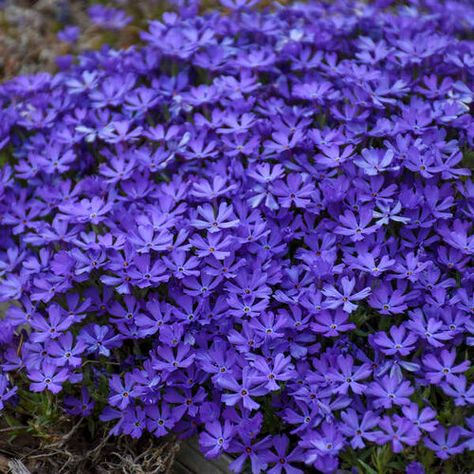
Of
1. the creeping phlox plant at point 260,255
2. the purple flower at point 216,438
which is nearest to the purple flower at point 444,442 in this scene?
the creeping phlox plant at point 260,255

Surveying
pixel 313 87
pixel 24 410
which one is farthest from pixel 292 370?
pixel 313 87

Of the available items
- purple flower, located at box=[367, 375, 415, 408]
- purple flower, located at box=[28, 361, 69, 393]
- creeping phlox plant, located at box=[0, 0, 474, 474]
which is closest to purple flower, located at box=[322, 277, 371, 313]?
creeping phlox plant, located at box=[0, 0, 474, 474]

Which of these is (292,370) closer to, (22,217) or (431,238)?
(431,238)

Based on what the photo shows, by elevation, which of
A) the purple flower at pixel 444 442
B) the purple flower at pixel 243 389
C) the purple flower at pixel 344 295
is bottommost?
the purple flower at pixel 444 442

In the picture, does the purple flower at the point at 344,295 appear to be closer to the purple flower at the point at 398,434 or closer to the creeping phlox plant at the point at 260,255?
the creeping phlox plant at the point at 260,255

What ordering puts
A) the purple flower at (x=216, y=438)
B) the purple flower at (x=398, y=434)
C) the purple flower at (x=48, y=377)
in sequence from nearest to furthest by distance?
the purple flower at (x=398, y=434)
the purple flower at (x=216, y=438)
the purple flower at (x=48, y=377)

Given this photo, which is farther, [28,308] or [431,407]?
[28,308]

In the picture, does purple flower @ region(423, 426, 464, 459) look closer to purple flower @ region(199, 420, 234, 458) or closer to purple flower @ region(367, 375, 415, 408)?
purple flower @ region(367, 375, 415, 408)

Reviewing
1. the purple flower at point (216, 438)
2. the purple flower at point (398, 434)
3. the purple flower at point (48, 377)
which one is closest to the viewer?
the purple flower at point (398, 434)
